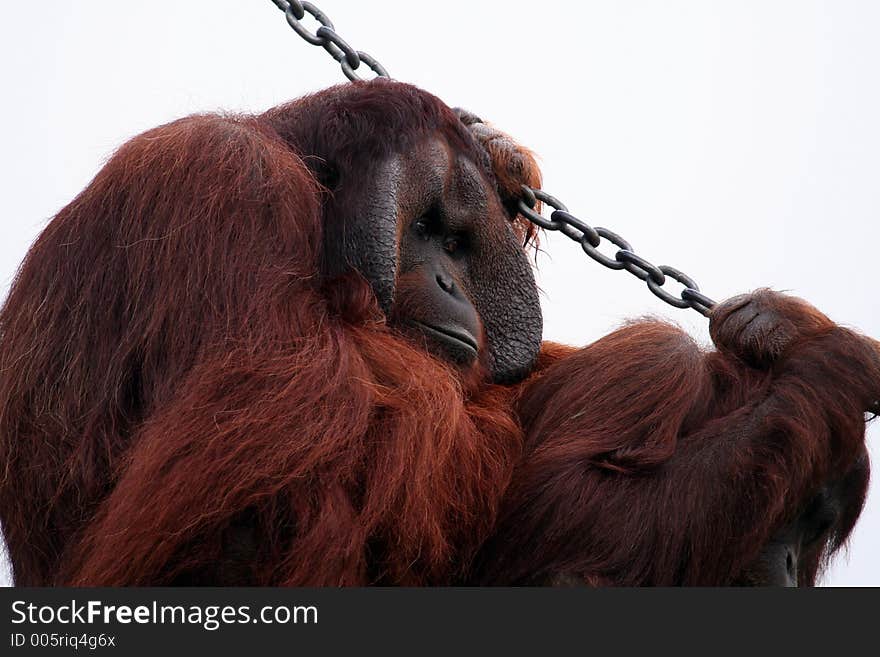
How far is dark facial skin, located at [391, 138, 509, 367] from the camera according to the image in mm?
3760

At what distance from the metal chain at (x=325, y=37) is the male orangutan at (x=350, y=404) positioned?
1.16ft

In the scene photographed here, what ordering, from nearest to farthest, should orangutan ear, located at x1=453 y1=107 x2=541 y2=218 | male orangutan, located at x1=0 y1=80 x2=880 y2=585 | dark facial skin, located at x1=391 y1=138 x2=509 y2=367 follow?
male orangutan, located at x1=0 y1=80 x2=880 y2=585 < dark facial skin, located at x1=391 y1=138 x2=509 y2=367 < orangutan ear, located at x1=453 y1=107 x2=541 y2=218

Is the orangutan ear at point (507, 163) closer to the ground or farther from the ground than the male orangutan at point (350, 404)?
farther from the ground

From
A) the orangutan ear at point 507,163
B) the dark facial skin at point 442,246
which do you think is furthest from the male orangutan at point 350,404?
the orangutan ear at point 507,163

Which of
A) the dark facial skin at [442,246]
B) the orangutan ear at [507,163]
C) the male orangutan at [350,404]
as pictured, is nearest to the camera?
the male orangutan at [350,404]

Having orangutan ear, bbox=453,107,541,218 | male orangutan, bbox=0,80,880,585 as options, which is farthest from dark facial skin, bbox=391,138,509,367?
orangutan ear, bbox=453,107,541,218

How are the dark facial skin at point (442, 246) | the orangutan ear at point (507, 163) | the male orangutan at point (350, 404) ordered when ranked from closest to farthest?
the male orangutan at point (350, 404)
the dark facial skin at point (442, 246)
the orangutan ear at point (507, 163)

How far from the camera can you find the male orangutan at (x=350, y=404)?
3178 mm

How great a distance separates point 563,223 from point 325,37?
2.83ft

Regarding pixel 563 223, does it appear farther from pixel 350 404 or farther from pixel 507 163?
pixel 350 404

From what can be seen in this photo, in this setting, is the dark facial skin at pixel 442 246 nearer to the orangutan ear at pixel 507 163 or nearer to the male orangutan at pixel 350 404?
the male orangutan at pixel 350 404

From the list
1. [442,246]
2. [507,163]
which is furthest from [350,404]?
[507,163]

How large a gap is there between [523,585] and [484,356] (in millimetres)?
733

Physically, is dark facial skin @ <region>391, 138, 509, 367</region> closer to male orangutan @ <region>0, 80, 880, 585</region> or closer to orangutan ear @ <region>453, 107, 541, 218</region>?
male orangutan @ <region>0, 80, 880, 585</region>
